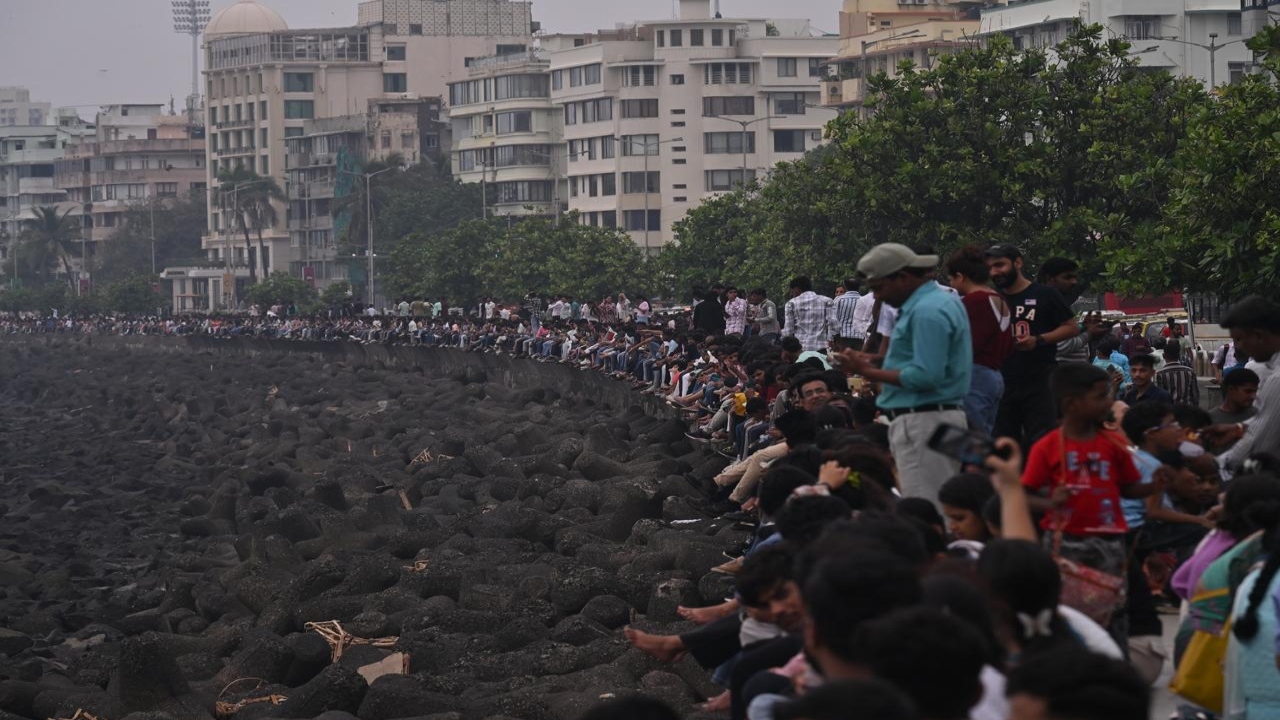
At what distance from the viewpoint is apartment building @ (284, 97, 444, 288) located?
406 ft

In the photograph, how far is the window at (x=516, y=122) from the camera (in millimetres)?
108375

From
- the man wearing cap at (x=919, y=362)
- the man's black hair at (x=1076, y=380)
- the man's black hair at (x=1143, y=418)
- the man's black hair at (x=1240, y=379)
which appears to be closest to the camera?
the man's black hair at (x=1076, y=380)

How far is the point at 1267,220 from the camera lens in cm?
1936

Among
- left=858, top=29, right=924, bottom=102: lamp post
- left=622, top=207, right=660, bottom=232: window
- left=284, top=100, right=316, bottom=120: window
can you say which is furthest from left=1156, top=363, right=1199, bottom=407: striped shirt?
left=284, top=100, right=316, bottom=120: window

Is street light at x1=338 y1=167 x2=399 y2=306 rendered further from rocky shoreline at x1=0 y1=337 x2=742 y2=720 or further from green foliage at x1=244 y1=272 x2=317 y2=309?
rocky shoreline at x1=0 y1=337 x2=742 y2=720

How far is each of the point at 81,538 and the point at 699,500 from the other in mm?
12764

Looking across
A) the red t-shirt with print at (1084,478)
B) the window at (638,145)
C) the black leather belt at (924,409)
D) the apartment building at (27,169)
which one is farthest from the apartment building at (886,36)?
the apartment building at (27,169)

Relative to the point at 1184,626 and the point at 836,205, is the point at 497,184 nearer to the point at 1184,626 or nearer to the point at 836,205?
the point at 836,205

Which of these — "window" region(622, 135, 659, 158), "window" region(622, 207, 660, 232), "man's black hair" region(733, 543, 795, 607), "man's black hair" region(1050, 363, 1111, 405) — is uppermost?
"window" region(622, 135, 659, 158)

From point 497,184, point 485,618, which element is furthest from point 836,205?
point 497,184

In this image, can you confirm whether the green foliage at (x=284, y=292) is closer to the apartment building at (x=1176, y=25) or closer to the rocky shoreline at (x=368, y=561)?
the apartment building at (x=1176, y=25)

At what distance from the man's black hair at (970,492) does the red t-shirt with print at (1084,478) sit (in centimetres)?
32

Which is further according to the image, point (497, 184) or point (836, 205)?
point (497, 184)

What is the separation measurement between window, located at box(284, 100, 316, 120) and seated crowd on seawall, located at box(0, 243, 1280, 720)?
408 feet
